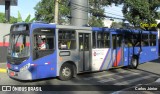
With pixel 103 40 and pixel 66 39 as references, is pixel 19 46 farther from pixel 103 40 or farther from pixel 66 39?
pixel 103 40

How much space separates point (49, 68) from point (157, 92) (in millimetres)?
7590

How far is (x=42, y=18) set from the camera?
148 ft

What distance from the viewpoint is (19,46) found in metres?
13.1

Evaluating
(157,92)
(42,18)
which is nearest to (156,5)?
(42,18)

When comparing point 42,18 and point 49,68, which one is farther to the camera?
point 42,18

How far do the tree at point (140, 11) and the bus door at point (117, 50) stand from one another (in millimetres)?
14320

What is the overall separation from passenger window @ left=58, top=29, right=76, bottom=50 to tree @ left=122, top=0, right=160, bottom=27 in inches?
732

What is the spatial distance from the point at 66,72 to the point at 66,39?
60.0 inches

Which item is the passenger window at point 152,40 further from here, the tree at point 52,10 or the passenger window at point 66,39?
the tree at point 52,10

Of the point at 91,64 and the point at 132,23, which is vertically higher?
the point at 132,23

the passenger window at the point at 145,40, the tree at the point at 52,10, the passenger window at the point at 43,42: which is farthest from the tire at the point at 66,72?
the tree at the point at 52,10

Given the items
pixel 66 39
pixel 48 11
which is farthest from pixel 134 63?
pixel 48 11

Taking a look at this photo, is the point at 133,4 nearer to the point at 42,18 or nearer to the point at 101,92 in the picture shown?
the point at 42,18

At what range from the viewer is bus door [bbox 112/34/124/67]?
58.3ft
